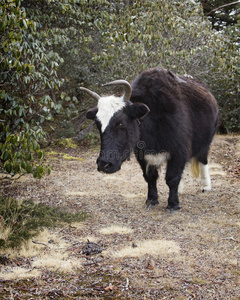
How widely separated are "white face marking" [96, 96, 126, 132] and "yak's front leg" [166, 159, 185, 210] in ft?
4.22

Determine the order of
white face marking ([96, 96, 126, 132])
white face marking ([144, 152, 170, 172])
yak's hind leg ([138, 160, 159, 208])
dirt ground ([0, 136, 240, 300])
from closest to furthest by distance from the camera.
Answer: dirt ground ([0, 136, 240, 300]), white face marking ([96, 96, 126, 132]), white face marking ([144, 152, 170, 172]), yak's hind leg ([138, 160, 159, 208])

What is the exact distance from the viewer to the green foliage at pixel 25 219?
414 cm

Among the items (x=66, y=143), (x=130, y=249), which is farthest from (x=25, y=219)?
(x=66, y=143)

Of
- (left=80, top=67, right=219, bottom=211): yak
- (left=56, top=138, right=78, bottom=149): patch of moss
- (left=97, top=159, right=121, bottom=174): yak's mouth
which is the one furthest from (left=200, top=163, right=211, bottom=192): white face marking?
(left=56, top=138, right=78, bottom=149): patch of moss

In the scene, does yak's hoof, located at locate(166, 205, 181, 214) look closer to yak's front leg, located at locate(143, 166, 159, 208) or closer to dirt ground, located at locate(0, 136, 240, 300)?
dirt ground, located at locate(0, 136, 240, 300)

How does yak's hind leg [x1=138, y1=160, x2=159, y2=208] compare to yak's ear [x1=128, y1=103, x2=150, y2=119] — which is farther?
yak's hind leg [x1=138, y1=160, x2=159, y2=208]

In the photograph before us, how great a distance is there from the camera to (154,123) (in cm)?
502

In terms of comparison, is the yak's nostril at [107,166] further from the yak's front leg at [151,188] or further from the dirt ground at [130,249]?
the yak's front leg at [151,188]

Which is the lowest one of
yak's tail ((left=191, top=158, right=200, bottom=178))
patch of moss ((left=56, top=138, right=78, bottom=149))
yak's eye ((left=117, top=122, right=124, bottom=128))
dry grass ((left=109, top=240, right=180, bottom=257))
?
patch of moss ((left=56, top=138, right=78, bottom=149))

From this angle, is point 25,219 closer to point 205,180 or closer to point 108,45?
point 205,180

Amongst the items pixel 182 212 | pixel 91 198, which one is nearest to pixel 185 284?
pixel 182 212

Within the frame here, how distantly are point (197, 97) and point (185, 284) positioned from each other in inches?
135

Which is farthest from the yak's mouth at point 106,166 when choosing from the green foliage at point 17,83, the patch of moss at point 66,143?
the patch of moss at point 66,143

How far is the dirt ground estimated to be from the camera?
3162 mm
